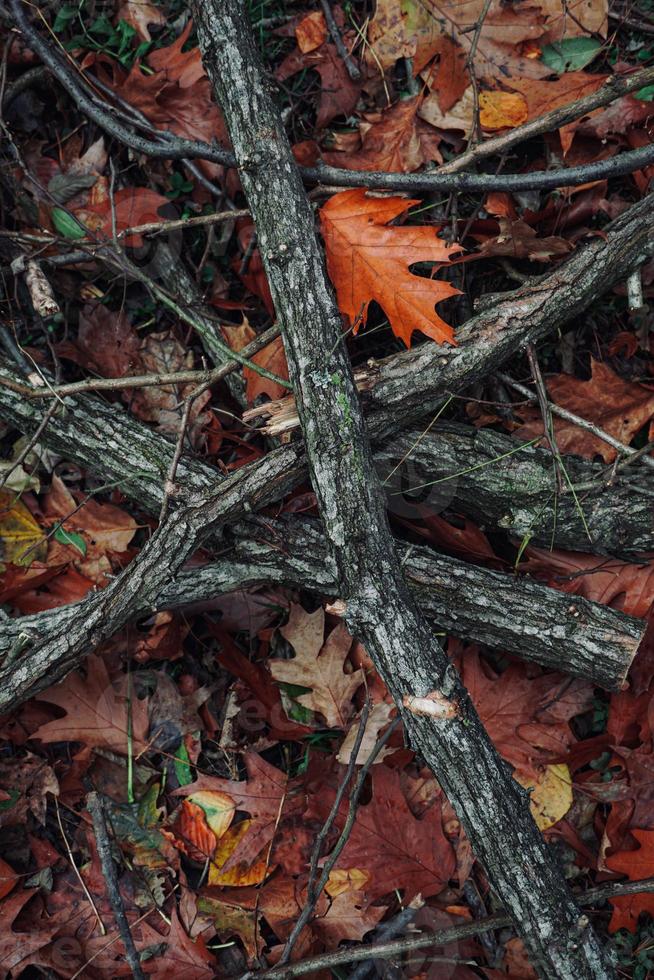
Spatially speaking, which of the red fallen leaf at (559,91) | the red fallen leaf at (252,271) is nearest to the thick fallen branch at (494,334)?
the red fallen leaf at (559,91)

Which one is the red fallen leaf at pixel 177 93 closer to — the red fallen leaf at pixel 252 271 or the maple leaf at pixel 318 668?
the red fallen leaf at pixel 252 271

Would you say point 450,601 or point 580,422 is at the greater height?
point 580,422

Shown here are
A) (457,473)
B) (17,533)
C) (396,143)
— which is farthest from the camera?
(17,533)

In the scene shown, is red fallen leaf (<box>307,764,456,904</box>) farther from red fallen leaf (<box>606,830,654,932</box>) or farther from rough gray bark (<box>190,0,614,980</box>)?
red fallen leaf (<box>606,830,654,932</box>)

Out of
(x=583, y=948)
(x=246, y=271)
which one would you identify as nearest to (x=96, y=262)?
(x=246, y=271)

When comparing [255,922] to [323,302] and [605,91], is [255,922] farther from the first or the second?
[605,91]

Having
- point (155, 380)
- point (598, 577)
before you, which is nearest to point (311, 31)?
point (155, 380)

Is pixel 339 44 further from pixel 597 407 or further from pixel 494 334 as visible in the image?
pixel 597 407
